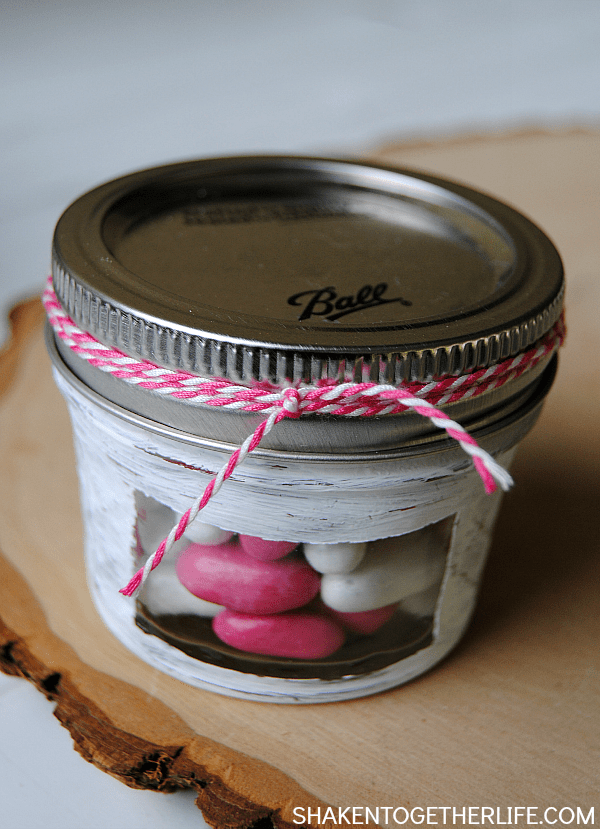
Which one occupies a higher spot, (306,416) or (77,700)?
(306,416)

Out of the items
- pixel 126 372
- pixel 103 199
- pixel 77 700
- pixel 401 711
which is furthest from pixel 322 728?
pixel 103 199

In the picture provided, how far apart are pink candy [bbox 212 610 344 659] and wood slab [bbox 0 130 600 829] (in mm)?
65

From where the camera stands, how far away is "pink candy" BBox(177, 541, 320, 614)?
1.98ft

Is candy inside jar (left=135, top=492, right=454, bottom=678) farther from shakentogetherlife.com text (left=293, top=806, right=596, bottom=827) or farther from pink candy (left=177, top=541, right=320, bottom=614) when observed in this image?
shakentogetherlife.com text (left=293, top=806, right=596, bottom=827)

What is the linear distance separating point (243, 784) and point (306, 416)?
279 mm

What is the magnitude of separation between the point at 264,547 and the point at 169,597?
0.11 metres

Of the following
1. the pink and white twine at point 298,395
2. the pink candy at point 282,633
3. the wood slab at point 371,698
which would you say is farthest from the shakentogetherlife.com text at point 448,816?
the pink and white twine at point 298,395

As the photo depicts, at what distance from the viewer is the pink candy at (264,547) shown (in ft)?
1.96

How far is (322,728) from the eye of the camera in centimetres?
67

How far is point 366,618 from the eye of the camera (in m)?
0.65

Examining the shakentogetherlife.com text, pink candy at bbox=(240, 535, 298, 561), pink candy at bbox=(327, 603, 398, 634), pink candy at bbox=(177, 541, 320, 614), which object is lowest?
the shakentogetherlife.com text

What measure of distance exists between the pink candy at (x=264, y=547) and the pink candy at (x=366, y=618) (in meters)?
0.06

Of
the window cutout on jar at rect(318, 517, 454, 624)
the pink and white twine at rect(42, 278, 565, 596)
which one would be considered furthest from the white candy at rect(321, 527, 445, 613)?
the pink and white twine at rect(42, 278, 565, 596)

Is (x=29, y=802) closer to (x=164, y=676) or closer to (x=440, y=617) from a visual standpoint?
(x=164, y=676)
